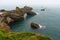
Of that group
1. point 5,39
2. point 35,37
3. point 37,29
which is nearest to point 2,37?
point 5,39

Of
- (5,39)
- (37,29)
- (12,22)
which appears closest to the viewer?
(5,39)

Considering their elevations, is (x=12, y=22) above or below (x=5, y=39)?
below

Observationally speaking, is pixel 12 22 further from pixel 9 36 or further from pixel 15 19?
pixel 9 36

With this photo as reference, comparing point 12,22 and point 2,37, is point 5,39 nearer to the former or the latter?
point 2,37

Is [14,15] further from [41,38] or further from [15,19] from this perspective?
[41,38]

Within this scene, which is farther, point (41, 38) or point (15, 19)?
point (15, 19)

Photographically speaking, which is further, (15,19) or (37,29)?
(15,19)

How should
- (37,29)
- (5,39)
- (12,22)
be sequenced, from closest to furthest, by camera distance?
1. (5,39)
2. (37,29)
3. (12,22)

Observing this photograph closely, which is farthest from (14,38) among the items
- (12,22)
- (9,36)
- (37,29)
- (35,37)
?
(12,22)

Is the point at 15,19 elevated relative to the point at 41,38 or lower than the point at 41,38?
lower
